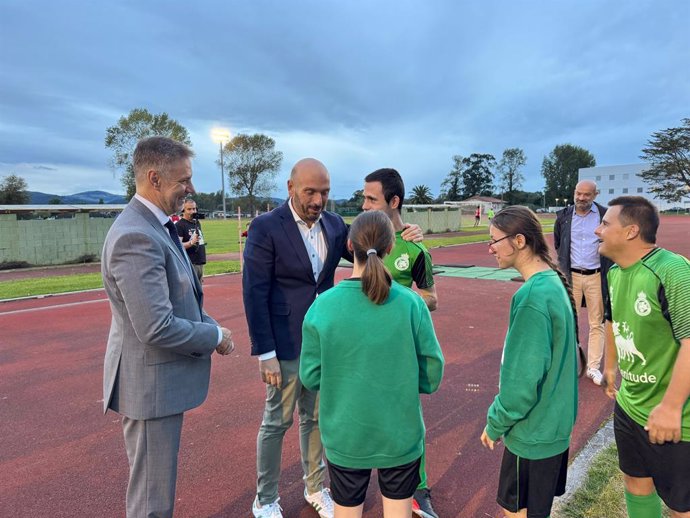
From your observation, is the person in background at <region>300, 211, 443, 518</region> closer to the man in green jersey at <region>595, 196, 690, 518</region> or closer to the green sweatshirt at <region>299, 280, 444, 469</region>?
the green sweatshirt at <region>299, 280, 444, 469</region>

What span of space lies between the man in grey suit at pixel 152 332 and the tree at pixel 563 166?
11656cm

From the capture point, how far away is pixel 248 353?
611 cm

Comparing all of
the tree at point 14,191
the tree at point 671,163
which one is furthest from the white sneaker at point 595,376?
the tree at point 671,163

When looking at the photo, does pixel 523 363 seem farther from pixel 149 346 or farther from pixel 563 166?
pixel 563 166

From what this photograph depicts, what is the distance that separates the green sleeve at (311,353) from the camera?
6.32 feet

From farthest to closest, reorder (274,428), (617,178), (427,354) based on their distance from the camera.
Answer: (617,178), (274,428), (427,354)

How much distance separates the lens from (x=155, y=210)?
205 cm

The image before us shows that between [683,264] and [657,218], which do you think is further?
[657,218]

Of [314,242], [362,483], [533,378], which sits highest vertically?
[314,242]

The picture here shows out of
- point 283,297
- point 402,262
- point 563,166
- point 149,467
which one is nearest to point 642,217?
point 402,262

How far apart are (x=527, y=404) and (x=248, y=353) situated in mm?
4820

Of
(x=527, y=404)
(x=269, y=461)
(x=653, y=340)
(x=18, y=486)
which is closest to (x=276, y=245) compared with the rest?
(x=269, y=461)

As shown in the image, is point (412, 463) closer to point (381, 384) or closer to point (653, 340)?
point (381, 384)

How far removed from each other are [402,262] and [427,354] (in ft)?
2.99
